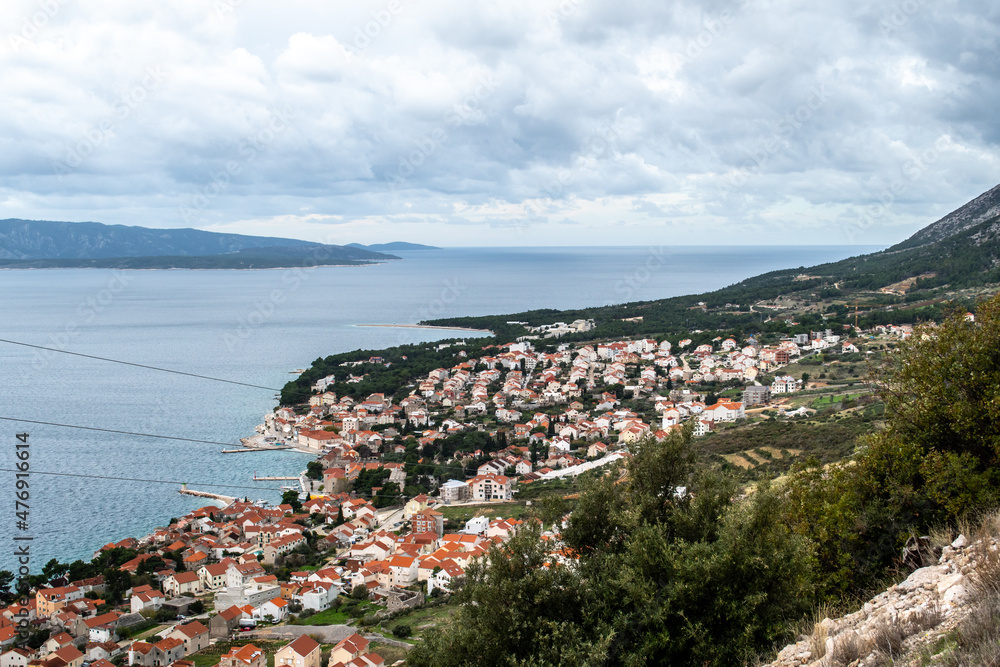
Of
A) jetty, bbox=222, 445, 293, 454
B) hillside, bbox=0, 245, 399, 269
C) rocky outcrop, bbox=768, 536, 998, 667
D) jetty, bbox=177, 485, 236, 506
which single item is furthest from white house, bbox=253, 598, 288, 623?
hillside, bbox=0, 245, 399, 269

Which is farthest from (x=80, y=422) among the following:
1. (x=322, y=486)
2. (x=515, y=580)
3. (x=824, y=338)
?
(x=824, y=338)

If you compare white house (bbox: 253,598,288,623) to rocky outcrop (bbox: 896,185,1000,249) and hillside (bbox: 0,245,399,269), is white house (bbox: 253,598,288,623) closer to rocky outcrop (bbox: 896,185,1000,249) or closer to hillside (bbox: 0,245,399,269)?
rocky outcrop (bbox: 896,185,1000,249)

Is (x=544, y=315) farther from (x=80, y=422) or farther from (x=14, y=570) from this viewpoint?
(x=14, y=570)

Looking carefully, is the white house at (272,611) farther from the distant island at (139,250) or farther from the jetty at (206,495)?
the distant island at (139,250)

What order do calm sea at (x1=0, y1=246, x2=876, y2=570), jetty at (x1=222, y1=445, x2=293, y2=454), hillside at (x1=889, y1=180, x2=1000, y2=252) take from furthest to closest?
hillside at (x1=889, y1=180, x2=1000, y2=252) < jetty at (x1=222, y1=445, x2=293, y2=454) < calm sea at (x1=0, y1=246, x2=876, y2=570)

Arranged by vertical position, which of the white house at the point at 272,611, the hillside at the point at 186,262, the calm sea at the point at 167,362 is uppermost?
the hillside at the point at 186,262

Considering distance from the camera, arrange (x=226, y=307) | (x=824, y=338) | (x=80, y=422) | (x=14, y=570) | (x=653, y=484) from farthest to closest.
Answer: (x=226, y=307)
(x=824, y=338)
(x=80, y=422)
(x=14, y=570)
(x=653, y=484)

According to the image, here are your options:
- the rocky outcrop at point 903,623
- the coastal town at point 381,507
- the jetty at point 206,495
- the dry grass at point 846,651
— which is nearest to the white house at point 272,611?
the coastal town at point 381,507
